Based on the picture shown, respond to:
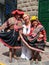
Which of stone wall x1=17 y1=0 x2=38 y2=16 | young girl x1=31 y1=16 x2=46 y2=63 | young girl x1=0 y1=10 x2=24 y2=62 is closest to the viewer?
young girl x1=31 y1=16 x2=46 y2=63

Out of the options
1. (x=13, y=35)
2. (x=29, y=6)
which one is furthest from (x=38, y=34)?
(x=29, y=6)

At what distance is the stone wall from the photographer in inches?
522

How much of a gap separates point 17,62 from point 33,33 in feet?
3.55

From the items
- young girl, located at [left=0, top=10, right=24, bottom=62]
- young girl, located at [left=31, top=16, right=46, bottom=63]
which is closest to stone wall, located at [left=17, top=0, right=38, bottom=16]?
young girl, located at [left=0, top=10, right=24, bottom=62]

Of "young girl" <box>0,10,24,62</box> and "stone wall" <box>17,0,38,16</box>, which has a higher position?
"stone wall" <box>17,0,38,16</box>

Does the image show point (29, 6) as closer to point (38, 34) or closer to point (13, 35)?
point (13, 35)

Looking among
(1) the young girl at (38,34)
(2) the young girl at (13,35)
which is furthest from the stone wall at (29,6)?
(1) the young girl at (38,34)

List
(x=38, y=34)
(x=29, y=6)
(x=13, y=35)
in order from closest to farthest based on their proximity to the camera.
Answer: (x=38, y=34) → (x=13, y=35) → (x=29, y=6)

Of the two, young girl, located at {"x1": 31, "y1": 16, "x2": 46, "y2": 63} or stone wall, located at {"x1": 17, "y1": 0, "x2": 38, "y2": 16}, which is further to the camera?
stone wall, located at {"x1": 17, "y1": 0, "x2": 38, "y2": 16}

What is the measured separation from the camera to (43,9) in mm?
12930

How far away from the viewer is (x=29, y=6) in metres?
13.5

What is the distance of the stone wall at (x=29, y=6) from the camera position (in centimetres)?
1325

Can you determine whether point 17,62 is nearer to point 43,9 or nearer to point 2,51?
point 2,51

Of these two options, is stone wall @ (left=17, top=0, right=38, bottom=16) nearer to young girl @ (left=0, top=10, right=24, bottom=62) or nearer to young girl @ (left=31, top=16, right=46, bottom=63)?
young girl @ (left=0, top=10, right=24, bottom=62)
